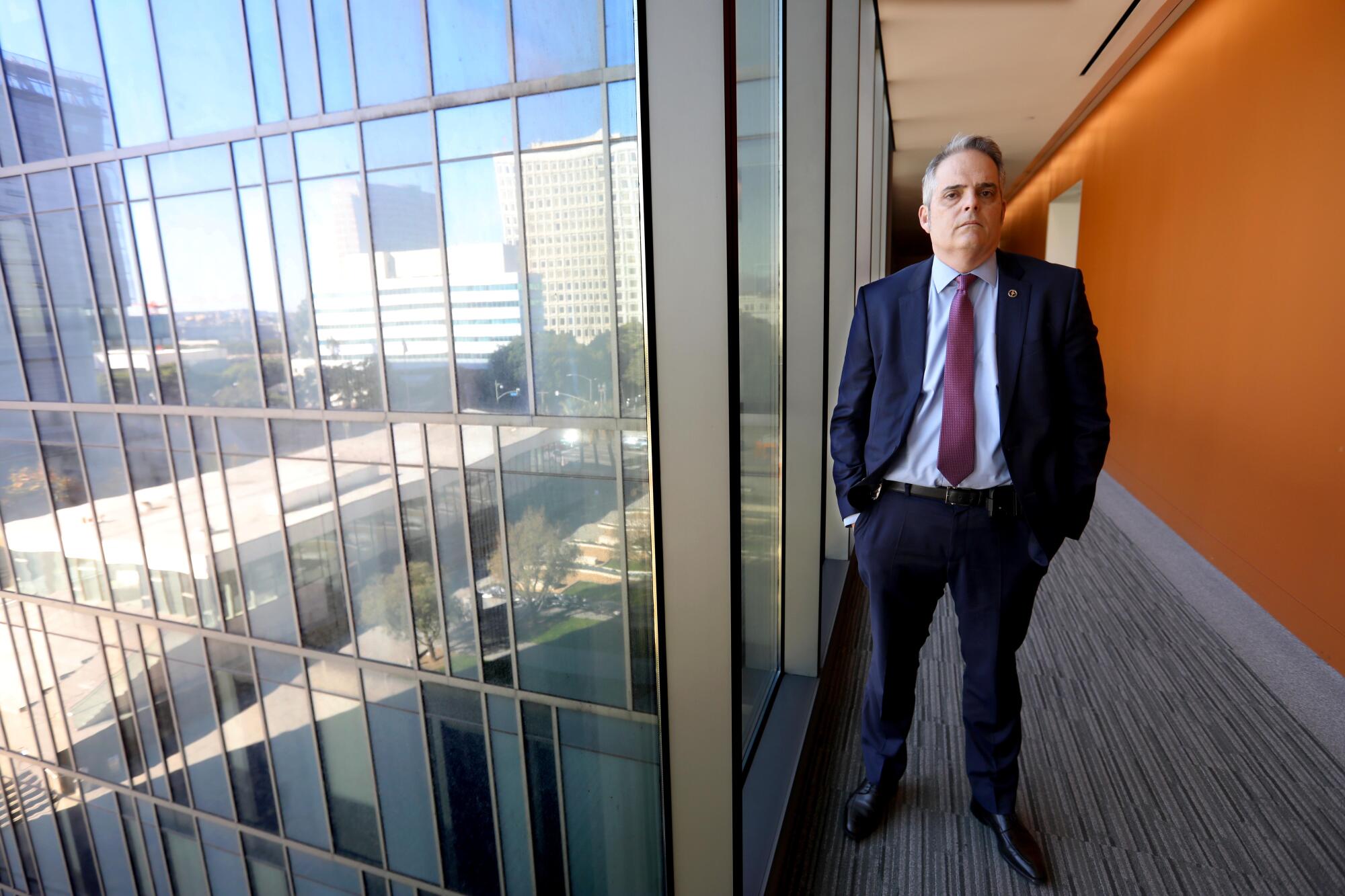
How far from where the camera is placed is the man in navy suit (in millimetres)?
1363

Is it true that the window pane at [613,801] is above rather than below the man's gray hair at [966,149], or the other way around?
below

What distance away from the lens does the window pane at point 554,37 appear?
43.8 inches

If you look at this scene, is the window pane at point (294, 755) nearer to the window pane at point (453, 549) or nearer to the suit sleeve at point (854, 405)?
the window pane at point (453, 549)

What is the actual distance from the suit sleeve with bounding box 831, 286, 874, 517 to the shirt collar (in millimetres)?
148

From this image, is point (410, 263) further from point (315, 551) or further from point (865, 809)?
point (865, 809)

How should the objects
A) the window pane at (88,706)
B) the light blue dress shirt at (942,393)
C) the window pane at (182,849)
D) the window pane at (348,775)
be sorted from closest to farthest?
the light blue dress shirt at (942,393), the window pane at (348,775), the window pane at (88,706), the window pane at (182,849)

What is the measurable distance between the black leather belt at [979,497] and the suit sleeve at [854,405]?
0.13 meters

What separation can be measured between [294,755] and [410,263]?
5.13 feet

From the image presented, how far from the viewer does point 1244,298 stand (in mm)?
2920

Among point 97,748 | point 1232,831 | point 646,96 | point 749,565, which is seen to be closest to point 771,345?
point 749,565

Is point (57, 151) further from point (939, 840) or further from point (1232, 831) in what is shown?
point (1232, 831)

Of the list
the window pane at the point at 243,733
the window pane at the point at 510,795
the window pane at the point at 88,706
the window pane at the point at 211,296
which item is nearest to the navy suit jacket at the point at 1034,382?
the window pane at the point at 510,795

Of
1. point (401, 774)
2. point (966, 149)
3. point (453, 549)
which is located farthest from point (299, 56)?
point (401, 774)

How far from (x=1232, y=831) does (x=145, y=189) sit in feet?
9.65
